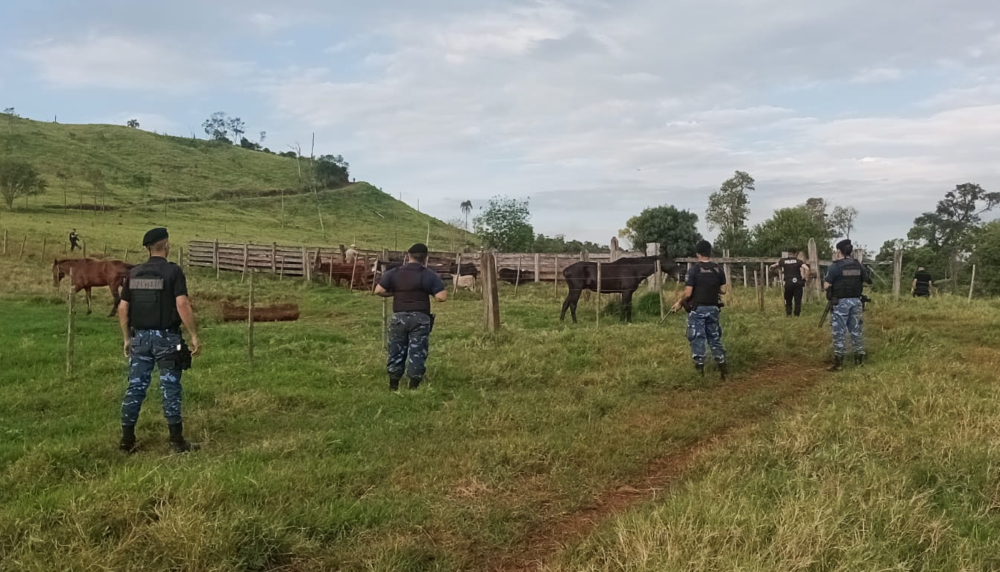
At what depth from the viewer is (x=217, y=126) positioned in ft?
330

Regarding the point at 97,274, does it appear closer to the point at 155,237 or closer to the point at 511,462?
the point at 155,237

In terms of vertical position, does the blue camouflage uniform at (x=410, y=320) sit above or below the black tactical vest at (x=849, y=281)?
below

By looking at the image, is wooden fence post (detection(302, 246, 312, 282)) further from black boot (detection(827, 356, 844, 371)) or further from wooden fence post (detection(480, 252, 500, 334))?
black boot (detection(827, 356, 844, 371))

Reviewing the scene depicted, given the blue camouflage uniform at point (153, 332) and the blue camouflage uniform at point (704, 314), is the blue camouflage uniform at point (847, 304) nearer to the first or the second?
the blue camouflage uniform at point (704, 314)

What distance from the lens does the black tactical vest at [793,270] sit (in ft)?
46.4

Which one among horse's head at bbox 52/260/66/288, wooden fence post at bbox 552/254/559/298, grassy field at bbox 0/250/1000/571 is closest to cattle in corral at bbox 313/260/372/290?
wooden fence post at bbox 552/254/559/298

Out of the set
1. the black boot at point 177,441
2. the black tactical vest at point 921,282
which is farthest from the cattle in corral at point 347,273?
the black boot at point 177,441

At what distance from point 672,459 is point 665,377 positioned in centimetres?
273

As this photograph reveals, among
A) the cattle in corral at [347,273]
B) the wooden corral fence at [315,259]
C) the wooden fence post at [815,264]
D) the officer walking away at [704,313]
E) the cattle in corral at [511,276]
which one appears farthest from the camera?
the cattle in corral at [511,276]

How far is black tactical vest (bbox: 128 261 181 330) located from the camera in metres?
5.44

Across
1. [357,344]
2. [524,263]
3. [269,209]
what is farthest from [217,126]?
[357,344]

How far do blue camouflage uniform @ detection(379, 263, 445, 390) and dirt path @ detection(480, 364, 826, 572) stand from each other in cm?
310

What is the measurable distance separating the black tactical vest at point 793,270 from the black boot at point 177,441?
12093 mm

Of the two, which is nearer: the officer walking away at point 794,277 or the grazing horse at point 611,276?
the officer walking away at point 794,277
